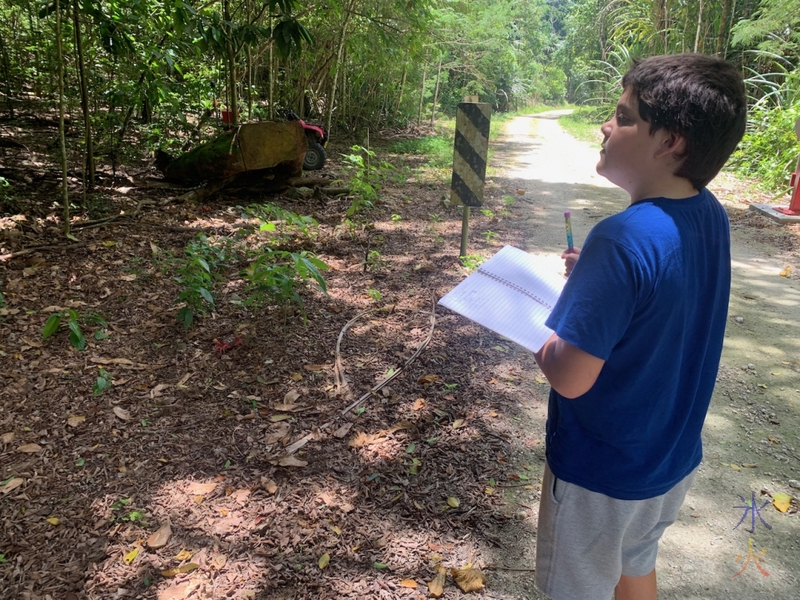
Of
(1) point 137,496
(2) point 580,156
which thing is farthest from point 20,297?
(2) point 580,156

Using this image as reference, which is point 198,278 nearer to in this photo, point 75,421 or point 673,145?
point 75,421

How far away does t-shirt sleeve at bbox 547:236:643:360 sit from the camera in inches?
42.8

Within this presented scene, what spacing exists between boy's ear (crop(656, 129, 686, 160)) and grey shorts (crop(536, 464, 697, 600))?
2.66 feet

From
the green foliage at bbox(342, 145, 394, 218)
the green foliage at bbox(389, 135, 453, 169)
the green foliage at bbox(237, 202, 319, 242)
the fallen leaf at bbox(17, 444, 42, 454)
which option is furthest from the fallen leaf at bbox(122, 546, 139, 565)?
the green foliage at bbox(389, 135, 453, 169)

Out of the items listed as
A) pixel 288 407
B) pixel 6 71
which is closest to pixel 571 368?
pixel 288 407

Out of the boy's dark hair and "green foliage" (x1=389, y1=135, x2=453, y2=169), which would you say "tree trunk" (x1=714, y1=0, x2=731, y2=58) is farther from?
the boy's dark hair

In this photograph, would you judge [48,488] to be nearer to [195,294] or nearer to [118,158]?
[195,294]

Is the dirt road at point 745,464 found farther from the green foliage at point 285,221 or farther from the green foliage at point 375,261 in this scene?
the green foliage at point 285,221

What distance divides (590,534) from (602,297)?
2.16 feet

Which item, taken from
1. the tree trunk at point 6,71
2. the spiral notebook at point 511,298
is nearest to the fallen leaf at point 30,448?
Result: the spiral notebook at point 511,298

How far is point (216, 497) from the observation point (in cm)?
245

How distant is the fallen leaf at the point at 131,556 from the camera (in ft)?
6.89

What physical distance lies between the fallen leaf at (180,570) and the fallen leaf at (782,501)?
2.59 metres

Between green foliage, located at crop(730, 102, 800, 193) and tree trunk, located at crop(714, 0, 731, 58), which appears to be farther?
tree trunk, located at crop(714, 0, 731, 58)
